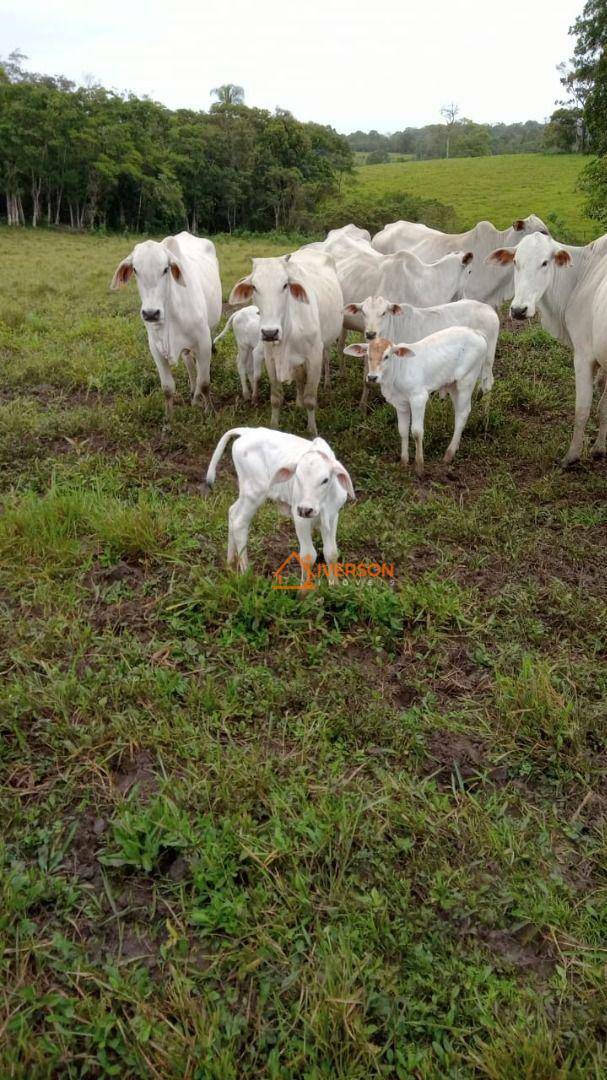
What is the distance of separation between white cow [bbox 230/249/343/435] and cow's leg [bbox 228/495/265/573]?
7.30ft

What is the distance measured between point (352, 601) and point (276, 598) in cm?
41

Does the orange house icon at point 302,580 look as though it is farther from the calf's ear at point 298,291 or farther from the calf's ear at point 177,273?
the calf's ear at point 177,273

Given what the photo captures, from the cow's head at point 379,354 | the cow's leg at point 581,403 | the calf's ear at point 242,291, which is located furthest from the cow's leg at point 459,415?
the calf's ear at point 242,291

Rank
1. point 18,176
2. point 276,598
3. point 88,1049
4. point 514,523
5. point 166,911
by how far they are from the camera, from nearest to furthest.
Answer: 1. point 88,1049
2. point 166,911
3. point 276,598
4. point 514,523
5. point 18,176

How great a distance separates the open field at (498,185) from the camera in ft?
89.2

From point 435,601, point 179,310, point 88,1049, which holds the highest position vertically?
point 179,310

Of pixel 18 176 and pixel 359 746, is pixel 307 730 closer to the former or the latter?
pixel 359 746

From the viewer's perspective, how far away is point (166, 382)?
6.28 metres

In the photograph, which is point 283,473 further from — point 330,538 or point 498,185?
point 498,185

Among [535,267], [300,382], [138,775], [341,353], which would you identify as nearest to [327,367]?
[341,353]

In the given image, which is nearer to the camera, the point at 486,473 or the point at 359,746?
the point at 359,746

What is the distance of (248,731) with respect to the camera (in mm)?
2979

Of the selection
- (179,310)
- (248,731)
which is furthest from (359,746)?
(179,310)

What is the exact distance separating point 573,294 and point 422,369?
1.52 meters
